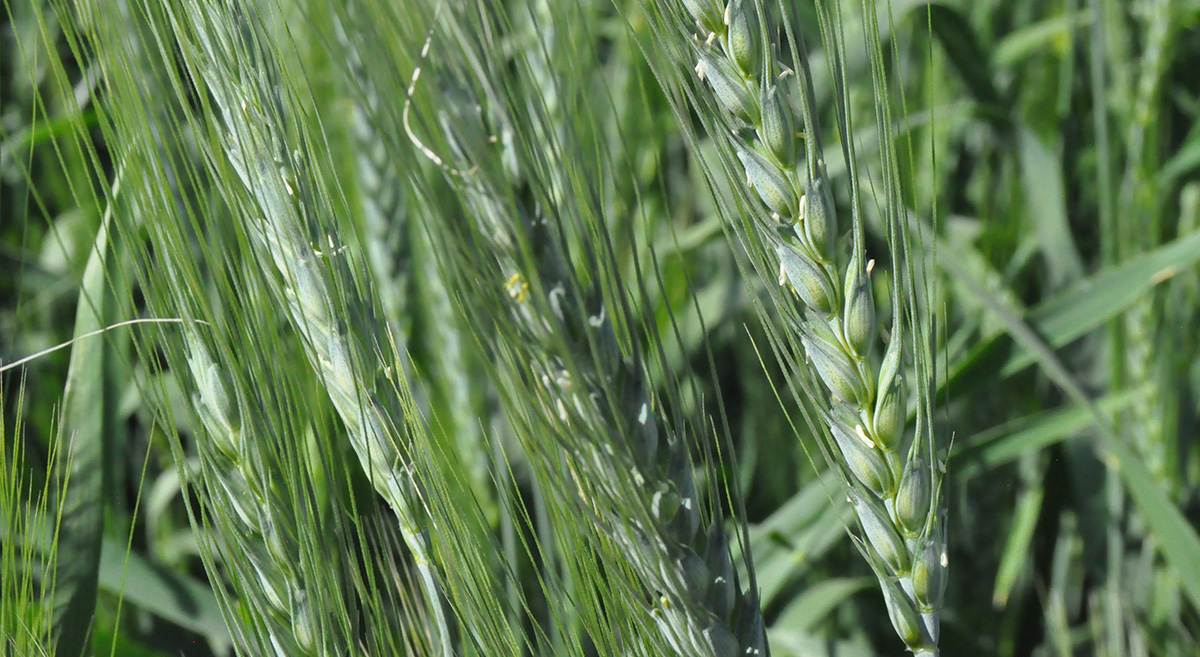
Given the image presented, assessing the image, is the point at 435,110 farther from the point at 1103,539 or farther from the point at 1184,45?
the point at 1184,45

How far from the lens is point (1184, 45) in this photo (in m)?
1.40

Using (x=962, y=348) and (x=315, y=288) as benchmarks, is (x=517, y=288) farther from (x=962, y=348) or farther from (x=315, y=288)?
(x=962, y=348)

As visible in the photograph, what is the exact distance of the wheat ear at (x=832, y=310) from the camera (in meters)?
0.40

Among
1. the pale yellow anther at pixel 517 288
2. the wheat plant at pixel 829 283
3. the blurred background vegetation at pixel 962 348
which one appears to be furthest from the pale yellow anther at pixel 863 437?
the blurred background vegetation at pixel 962 348

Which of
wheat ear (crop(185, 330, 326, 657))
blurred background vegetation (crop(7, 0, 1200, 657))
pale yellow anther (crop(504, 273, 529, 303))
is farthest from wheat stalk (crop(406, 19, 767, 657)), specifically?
blurred background vegetation (crop(7, 0, 1200, 657))

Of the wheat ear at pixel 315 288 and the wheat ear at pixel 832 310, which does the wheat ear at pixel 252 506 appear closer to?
the wheat ear at pixel 315 288

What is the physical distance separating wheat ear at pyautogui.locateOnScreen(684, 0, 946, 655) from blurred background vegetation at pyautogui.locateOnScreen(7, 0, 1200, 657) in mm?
374

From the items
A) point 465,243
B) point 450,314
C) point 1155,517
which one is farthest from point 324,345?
point 1155,517

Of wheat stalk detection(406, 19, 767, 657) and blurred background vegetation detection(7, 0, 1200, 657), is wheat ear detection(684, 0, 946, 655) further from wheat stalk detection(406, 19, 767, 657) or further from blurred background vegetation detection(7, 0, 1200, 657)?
blurred background vegetation detection(7, 0, 1200, 657)

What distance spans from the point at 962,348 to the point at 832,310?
0.73 meters

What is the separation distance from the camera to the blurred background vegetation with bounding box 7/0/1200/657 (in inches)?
33.5

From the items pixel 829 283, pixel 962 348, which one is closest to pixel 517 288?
pixel 829 283

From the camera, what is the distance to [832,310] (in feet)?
1.39

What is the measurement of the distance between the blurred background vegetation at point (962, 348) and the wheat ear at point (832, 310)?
1.23 feet
